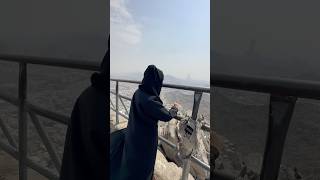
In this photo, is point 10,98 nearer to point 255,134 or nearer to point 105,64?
point 105,64

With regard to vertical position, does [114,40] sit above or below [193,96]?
above

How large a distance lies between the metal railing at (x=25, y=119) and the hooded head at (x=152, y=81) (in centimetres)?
27

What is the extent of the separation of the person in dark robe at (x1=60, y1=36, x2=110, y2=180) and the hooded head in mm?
142

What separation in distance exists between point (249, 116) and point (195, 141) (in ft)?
0.82

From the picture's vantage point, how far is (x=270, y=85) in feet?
3.68

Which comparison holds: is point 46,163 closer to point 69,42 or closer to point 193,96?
point 69,42

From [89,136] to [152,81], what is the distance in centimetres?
30

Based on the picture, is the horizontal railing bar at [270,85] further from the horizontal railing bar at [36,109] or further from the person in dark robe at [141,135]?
the horizontal railing bar at [36,109]

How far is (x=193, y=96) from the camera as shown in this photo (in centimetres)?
94

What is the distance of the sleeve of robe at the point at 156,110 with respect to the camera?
3.17 ft

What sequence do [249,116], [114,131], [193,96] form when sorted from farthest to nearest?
1. [249,116]
2. [114,131]
3. [193,96]

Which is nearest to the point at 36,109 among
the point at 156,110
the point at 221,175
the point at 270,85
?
the point at 156,110

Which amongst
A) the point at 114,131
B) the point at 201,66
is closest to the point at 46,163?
the point at 114,131

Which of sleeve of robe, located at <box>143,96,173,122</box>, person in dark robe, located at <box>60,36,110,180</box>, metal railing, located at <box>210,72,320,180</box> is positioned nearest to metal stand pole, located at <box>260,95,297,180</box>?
metal railing, located at <box>210,72,320,180</box>
